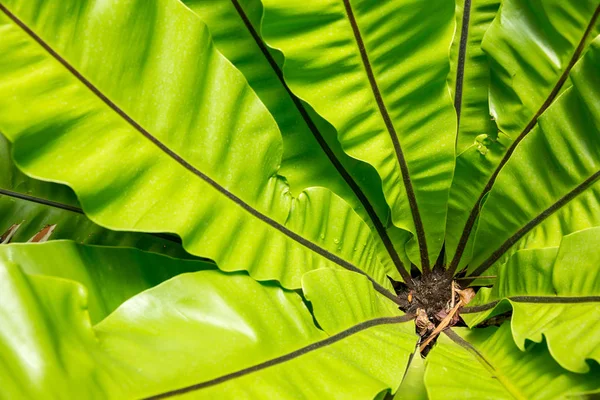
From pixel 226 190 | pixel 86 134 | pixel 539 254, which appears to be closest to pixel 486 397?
pixel 539 254

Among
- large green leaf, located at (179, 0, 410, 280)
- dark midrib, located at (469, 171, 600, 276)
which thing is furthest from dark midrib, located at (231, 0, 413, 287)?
dark midrib, located at (469, 171, 600, 276)

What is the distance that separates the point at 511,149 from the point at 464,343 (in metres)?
0.30

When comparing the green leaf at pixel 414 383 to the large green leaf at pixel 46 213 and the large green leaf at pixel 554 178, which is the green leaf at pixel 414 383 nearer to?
the large green leaf at pixel 554 178

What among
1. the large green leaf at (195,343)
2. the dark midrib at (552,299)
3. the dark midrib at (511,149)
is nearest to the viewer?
the large green leaf at (195,343)

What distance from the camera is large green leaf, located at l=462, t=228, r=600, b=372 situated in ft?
1.75

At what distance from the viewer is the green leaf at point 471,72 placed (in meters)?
0.77

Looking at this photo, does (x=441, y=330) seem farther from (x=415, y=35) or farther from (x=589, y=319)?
(x=415, y=35)

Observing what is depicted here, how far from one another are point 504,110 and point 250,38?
0.40 m

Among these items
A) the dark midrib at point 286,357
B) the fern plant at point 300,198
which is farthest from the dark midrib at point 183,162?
the dark midrib at point 286,357

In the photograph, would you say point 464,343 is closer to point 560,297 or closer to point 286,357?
point 560,297

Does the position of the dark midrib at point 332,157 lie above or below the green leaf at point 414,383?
above

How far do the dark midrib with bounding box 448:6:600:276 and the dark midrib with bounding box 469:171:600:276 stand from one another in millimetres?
42

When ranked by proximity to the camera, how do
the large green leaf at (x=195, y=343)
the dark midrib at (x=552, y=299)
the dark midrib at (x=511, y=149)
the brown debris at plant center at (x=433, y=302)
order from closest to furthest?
the large green leaf at (x=195, y=343)
the dark midrib at (x=552, y=299)
the dark midrib at (x=511, y=149)
the brown debris at plant center at (x=433, y=302)

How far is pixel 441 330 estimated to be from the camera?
0.79 metres
